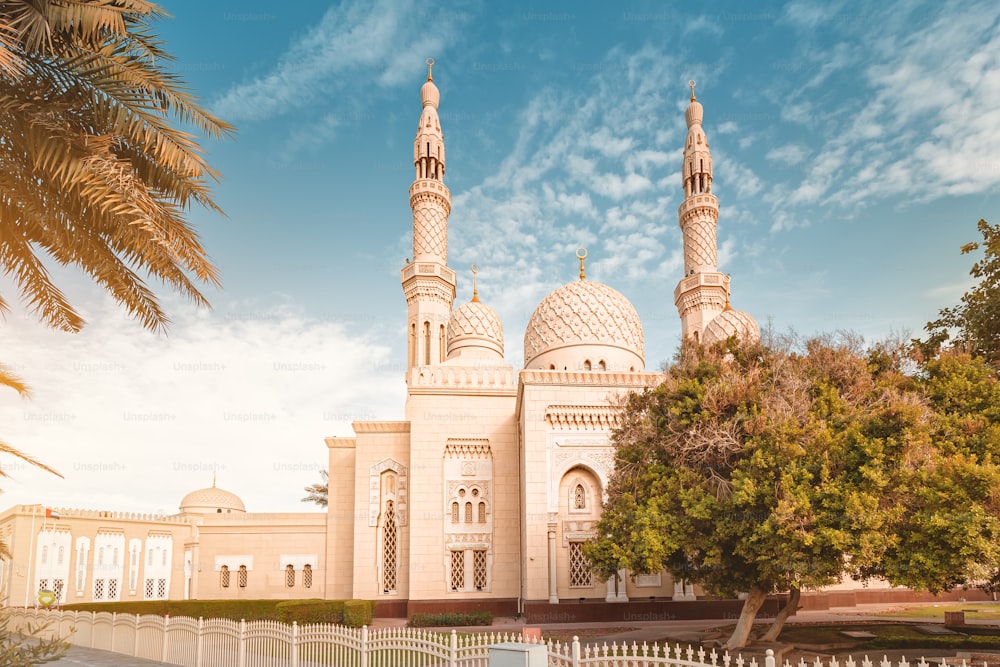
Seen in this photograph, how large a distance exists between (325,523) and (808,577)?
721 inches

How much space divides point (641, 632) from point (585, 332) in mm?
11600

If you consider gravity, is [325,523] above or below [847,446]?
below

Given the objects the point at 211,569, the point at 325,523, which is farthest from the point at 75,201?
the point at 211,569

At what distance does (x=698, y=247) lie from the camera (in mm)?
29688

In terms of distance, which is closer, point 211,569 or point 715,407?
point 715,407

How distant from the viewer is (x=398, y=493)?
22.9 m

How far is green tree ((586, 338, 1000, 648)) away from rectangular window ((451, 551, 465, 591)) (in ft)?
26.1

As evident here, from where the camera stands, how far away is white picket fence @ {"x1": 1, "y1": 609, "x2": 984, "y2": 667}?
8.38m

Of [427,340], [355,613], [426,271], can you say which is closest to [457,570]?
[355,613]

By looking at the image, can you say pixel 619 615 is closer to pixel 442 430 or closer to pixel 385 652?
pixel 442 430

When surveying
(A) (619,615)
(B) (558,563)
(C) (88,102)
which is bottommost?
(A) (619,615)

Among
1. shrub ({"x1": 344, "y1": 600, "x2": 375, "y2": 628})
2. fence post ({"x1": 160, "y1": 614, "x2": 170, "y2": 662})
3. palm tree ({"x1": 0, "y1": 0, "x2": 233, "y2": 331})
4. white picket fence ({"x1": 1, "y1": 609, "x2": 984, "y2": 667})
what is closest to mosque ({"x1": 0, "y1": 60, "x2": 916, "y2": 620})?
shrub ({"x1": 344, "y1": 600, "x2": 375, "y2": 628})

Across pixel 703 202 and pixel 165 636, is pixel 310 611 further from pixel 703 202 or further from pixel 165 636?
pixel 703 202

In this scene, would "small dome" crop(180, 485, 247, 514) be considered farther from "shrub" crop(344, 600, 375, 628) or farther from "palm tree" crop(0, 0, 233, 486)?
"palm tree" crop(0, 0, 233, 486)
